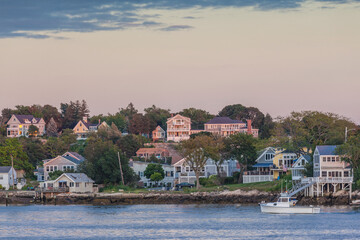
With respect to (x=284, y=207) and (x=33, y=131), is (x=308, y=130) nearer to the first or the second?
(x=284, y=207)

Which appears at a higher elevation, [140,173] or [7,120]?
[7,120]

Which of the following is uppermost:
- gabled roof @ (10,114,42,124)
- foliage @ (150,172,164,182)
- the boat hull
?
gabled roof @ (10,114,42,124)

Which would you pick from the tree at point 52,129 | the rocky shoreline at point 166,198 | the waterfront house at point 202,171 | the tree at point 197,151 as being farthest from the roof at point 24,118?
the tree at point 197,151

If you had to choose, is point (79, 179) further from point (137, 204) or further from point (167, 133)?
point (167, 133)

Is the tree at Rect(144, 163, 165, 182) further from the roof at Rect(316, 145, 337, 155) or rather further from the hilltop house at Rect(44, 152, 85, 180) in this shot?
the roof at Rect(316, 145, 337, 155)

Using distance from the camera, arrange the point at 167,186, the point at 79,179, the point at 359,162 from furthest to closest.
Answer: the point at 167,186, the point at 79,179, the point at 359,162

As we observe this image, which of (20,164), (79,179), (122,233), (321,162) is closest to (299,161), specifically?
(321,162)

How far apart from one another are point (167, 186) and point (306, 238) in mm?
54941

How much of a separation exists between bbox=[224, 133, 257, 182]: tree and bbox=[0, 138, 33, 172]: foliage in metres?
33.7

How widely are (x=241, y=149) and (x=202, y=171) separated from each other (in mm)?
9493

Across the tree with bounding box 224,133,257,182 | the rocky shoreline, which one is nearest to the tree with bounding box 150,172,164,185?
the tree with bounding box 224,133,257,182

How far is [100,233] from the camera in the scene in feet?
215

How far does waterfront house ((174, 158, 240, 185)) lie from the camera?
366 feet

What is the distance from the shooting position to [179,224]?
70.3 m
